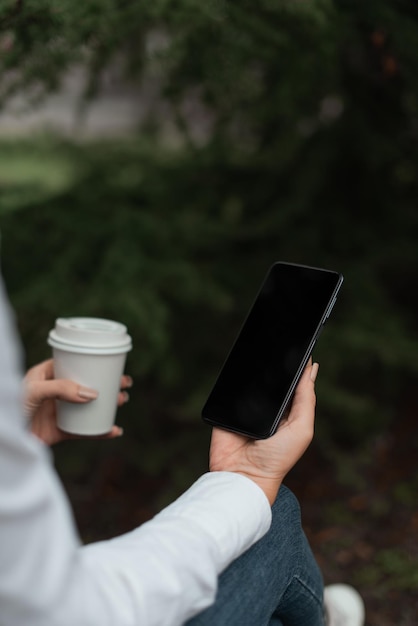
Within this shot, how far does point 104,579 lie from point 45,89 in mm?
1702

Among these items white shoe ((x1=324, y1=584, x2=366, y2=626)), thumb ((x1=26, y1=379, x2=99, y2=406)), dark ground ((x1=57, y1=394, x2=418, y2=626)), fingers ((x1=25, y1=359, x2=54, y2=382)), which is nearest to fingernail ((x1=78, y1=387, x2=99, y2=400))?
thumb ((x1=26, y1=379, x2=99, y2=406))

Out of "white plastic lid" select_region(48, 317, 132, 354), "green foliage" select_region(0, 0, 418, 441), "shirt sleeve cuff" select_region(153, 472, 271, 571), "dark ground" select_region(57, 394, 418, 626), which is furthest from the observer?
"dark ground" select_region(57, 394, 418, 626)

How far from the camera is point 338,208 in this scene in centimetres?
318

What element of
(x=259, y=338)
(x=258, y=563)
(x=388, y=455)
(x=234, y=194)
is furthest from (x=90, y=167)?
(x=258, y=563)

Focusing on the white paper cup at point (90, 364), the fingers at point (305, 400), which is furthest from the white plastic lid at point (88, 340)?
the fingers at point (305, 400)

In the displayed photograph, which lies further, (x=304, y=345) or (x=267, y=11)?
(x=267, y=11)

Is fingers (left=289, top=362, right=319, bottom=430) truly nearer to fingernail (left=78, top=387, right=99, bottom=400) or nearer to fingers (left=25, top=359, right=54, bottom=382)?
fingernail (left=78, top=387, right=99, bottom=400)

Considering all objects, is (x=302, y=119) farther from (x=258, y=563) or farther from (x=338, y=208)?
(x=258, y=563)

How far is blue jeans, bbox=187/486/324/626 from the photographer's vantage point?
1.04 meters

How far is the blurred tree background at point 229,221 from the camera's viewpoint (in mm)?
2180

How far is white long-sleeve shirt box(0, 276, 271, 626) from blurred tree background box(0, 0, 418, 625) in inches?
54.2

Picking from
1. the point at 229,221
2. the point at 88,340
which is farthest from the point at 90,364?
the point at 229,221

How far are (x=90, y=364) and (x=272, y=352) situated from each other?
14.6 inches

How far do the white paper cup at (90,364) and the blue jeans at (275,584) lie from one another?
0.42m
